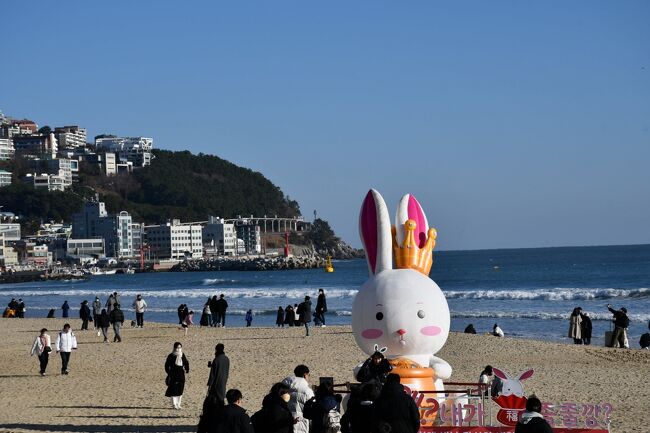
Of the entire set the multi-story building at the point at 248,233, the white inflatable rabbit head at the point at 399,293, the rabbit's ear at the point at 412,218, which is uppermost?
the multi-story building at the point at 248,233

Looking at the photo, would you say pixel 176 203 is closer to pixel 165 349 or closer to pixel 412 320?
pixel 165 349

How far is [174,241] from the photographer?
162500mm

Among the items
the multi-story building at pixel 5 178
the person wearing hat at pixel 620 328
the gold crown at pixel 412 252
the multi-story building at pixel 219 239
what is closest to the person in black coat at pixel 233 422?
the gold crown at pixel 412 252

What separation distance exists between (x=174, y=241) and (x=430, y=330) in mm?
152533

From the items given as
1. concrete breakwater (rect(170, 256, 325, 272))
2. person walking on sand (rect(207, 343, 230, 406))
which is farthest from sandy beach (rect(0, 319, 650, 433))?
concrete breakwater (rect(170, 256, 325, 272))

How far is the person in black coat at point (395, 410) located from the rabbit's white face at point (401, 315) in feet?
11.5

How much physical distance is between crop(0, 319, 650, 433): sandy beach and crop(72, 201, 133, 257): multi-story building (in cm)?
13430

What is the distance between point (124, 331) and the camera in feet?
100

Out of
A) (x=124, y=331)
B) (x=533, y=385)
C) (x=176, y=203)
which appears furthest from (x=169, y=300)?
(x=176, y=203)

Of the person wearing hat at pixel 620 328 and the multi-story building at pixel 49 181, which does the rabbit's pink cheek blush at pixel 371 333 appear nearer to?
the person wearing hat at pixel 620 328

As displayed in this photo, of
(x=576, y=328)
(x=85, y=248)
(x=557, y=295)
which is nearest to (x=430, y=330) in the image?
(x=576, y=328)

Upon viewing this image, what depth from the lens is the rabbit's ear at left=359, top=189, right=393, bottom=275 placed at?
40.9 feet

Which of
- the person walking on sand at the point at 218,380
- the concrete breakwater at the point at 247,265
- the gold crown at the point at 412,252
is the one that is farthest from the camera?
the concrete breakwater at the point at 247,265

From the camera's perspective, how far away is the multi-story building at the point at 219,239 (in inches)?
6594
